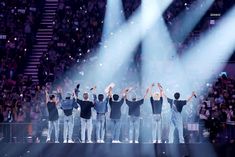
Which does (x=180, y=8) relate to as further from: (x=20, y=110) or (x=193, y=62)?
(x=20, y=110)

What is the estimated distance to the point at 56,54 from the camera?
28.5 metres

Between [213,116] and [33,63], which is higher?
[33,63]

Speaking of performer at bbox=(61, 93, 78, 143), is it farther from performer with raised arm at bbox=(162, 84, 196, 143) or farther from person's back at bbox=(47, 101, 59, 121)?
performer with raised arm at bbox=(162, 84, 196, 143)

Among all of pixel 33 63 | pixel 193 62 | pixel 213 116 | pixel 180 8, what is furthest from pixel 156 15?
pixel 213 116

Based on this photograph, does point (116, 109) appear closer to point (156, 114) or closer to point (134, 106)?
point (134, 106)

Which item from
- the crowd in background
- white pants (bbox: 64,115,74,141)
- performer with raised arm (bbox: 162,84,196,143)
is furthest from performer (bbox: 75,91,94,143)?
performer with raised arm (bbox: 162,84,196,143)

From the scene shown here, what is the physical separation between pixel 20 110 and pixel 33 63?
6.45 metres

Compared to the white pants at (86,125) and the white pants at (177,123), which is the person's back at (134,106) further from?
the white pants at (86,125)

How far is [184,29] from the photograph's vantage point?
29.6 m

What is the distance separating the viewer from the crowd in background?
23.1 m

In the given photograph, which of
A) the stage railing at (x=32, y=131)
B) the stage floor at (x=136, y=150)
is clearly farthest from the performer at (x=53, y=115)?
the stage railing at (x=32, y=131)

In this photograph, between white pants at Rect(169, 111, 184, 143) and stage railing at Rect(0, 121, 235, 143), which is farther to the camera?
stage railing at Rect(0, 121, 235, 143)

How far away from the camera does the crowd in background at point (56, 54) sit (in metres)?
23.1

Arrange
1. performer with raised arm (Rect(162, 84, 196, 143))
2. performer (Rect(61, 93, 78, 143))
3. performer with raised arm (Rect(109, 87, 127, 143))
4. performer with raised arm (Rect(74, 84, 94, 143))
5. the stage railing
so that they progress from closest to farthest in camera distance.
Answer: performer with raised arm (Rect(162, 84, 196, 143)) → performer with raised arm (Rect(74, 84, 94, 143)) → performer with raised arm (Rect(109, 87, 127, 143)) → performer (Rect(61, 93, 78, 143)) → the stage railing
